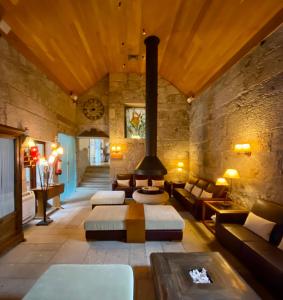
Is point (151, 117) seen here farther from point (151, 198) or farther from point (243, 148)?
Result: point (243, 148)

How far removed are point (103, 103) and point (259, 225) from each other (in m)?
6.55

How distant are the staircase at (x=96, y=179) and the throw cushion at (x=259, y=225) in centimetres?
539

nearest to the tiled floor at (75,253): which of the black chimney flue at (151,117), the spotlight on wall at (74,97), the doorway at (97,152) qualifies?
the black chimney flue at (151,117)

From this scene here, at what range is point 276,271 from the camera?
6.91 feet

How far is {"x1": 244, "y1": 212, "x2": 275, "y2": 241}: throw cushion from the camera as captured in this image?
9.24 feet

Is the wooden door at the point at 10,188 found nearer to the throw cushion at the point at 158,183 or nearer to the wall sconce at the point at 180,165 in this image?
the throw cushion at the point at 158,183

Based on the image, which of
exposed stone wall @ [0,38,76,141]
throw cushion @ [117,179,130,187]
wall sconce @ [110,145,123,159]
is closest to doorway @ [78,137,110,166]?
wall sconce @ [110,145,123,159]

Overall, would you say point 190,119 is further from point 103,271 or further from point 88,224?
point 103,271

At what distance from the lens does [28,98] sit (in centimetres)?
435

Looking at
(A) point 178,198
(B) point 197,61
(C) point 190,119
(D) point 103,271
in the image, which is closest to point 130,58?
(B) point 197,61

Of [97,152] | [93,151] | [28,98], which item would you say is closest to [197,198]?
[28,98]

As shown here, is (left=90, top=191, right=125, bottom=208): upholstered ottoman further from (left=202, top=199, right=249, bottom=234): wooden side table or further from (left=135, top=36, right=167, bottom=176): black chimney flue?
(left=202, top=199, right=249, bottom=234): wooden side table

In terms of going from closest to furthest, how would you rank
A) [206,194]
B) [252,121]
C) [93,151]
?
[252,121], [206,194], [93,151]

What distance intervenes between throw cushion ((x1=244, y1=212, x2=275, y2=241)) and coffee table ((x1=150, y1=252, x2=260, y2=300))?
94 cm
